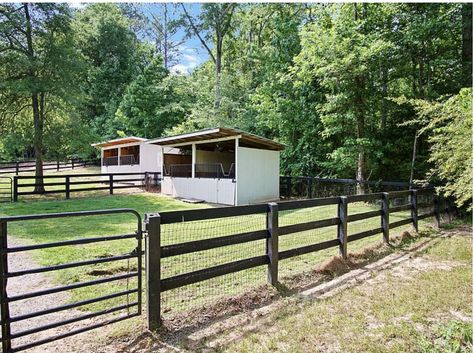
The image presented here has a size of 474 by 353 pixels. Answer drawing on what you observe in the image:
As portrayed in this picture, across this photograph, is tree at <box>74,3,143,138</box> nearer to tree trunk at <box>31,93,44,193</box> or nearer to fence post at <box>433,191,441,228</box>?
tree trunk at <box>31,93,44,193</box>

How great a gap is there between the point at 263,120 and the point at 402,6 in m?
7.81

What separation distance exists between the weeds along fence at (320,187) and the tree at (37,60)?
11.1m

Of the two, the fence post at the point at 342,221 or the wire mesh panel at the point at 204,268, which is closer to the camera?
the wire mesh panel at the point at 204,268

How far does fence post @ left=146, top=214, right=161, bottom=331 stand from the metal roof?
8121 millimetres

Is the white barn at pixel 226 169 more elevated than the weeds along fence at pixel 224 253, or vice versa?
the white barn at pixel 226 169

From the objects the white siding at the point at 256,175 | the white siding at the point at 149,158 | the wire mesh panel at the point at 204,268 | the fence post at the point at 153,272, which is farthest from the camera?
the white siding at the point at 149,158

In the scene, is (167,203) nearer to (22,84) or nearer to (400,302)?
(22,84)

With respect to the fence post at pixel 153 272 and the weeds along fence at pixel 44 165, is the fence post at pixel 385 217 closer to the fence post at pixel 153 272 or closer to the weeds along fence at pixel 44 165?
the fence post at pixel 153 272

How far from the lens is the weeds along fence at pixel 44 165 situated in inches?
960

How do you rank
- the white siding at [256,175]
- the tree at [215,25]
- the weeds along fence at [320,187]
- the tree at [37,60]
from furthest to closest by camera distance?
the tree at [215,25] → the tree at [37,60] → the weeds along fence at [320,187] → the white siding at [256,175]

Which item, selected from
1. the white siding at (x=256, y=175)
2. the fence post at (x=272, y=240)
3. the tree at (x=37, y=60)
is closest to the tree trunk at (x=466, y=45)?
the white siding at (x=256, y=175)

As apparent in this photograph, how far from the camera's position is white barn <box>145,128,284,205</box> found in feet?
37.6

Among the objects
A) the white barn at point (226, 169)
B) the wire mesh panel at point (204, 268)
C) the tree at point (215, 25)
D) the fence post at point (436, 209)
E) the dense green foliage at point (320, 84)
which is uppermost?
the tree at point (215, 25)

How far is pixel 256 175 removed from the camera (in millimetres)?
12250
